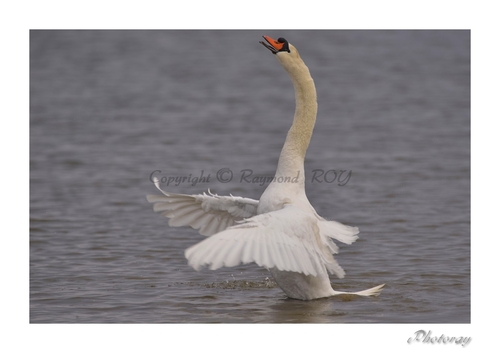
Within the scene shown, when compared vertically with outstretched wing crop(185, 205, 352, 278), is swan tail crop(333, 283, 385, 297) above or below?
below

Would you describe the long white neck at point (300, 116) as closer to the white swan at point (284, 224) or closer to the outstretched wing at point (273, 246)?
the white swan at point (284, 224)

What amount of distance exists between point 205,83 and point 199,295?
17.3 metres

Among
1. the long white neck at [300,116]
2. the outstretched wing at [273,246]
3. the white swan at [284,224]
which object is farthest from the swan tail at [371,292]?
the long white neck at [300,116]

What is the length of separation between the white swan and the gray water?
0.64m

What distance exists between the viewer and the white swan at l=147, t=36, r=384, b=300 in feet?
22.3

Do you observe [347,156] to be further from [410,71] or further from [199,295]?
[410,71]

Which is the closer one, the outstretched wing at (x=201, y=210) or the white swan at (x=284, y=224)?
the white swan at (x=284, y=224)

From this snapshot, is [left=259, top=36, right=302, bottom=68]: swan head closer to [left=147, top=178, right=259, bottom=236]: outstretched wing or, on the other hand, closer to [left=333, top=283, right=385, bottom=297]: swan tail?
[left=147, top=178, right=259, bottom=236]: outstretched wing

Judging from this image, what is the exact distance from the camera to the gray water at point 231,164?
881 cm

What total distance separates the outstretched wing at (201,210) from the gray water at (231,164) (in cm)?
72

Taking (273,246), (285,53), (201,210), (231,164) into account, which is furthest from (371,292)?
(231,164)

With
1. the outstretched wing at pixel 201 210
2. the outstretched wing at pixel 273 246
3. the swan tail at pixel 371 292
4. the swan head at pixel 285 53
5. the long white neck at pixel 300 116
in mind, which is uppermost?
the swan head at pixel 285 53

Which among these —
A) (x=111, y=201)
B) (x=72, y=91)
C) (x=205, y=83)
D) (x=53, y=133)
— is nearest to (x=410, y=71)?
(x=205, y=83)

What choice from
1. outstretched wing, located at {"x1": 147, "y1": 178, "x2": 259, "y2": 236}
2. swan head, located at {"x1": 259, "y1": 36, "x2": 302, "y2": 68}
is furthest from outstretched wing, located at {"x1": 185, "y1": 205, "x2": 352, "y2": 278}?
swan head, located at {"x1": 259, "y1": 36, "x2": 302, "y2": 68}
